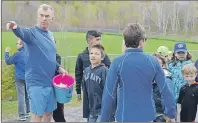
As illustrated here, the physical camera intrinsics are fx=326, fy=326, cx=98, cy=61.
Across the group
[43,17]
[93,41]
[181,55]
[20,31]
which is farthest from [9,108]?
[181,55]

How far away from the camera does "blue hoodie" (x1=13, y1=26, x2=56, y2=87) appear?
3.54 metres

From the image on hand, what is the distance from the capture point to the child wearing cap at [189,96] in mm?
4012

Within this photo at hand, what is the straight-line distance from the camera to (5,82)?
723cm

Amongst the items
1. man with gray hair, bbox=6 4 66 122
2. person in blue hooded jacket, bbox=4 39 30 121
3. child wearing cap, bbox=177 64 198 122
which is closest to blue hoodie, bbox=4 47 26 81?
person in blue hooded jacket, bbox=4 39 30 121

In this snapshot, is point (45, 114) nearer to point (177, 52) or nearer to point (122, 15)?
point (177, 52)

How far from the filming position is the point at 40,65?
3594mm

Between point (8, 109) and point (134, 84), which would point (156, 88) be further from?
point (8, 109)

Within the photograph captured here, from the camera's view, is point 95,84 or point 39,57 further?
point 95,84

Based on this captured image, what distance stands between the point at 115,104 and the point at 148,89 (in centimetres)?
32

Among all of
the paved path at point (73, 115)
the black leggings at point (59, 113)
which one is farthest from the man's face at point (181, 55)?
the black leggings at point (59, 113)

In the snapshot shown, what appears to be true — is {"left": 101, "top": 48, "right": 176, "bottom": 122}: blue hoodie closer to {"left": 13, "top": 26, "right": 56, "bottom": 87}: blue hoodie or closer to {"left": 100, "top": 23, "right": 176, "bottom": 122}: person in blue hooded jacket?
{"left": 100, "top": 23, "right": 176, "bottom": 122}: person in blue hooded jacket

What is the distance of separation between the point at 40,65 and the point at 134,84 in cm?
128

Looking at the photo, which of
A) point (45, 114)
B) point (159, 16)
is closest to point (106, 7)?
point (159, 16)

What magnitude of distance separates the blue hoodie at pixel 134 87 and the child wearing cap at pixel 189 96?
4.12 ft
